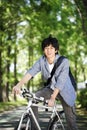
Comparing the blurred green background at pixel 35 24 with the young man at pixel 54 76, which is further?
the blurred green background at pixel 35 24

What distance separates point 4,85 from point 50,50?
1485 inches

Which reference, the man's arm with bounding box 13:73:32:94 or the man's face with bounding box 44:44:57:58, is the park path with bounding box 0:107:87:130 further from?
the man's arm with bounding box 13:73:32:94

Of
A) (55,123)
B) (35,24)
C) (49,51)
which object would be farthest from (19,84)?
(35,24)

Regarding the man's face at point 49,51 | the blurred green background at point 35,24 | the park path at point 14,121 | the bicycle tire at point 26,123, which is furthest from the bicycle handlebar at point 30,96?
the blurred green background at point 35,24

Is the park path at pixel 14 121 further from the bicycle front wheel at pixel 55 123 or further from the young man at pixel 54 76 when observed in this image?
the young man at pixel 54 76

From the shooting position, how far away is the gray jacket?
6.39 m

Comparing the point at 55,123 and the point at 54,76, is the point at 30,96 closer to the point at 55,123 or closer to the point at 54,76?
the point at 54,76

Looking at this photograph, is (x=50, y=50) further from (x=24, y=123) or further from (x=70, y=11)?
(x=70, y=11)

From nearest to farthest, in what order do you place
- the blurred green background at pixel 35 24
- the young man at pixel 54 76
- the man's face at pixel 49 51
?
1. the young man at pixel 54 76
2. the man's face at pixel 49 51
3. the blurred green background at pixel 35 24

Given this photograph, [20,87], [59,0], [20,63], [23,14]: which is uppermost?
[20,63]

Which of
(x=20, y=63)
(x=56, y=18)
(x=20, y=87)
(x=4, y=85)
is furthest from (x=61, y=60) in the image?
(x=20, y=63)

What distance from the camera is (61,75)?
6355mm

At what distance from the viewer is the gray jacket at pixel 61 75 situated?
6391mm

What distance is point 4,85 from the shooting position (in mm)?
44062
